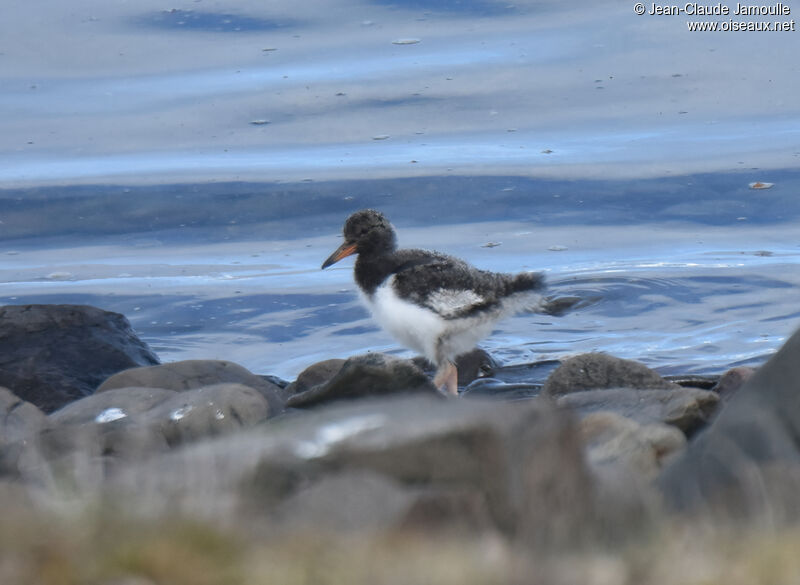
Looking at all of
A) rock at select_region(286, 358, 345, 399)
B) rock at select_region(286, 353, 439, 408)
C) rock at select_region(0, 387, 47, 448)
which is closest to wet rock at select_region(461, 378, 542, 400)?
rock at select_region(286, 358, 345, 399)

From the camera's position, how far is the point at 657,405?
5.28m

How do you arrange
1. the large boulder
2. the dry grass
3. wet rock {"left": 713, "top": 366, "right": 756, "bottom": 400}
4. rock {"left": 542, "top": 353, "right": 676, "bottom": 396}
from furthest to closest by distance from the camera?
1. rock {"left": 542, "top": 353, "right": 676, "bottom": 396}
2. wet rock {"left": 713, "top": 366, "right": 756, "bottom": 400}
3. the large boulder
4. the dry grass

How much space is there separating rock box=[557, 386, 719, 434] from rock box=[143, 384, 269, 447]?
1.55 meters

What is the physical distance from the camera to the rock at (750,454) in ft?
12.2

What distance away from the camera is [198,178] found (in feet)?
49.0

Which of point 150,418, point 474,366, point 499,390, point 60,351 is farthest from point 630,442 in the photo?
point 60,351

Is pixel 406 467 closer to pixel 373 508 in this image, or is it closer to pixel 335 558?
pixel 373 508

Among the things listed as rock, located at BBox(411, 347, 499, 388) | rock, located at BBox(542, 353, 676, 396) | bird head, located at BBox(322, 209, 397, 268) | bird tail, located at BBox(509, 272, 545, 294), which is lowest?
rock, located at BBox(411, 347, 499, 388)

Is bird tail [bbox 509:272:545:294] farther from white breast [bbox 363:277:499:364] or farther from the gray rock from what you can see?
the gray rock

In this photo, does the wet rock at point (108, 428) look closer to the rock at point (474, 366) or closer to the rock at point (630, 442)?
the rock at point (630, 442)

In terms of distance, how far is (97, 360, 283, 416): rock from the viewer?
261 inches

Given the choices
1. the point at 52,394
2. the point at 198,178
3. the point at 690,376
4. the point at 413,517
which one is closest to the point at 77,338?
the point at 52,394

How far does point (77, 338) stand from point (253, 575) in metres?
5.18

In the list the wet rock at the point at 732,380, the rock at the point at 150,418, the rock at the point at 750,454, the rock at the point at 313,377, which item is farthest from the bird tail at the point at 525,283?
the rock at the point at 750,454
